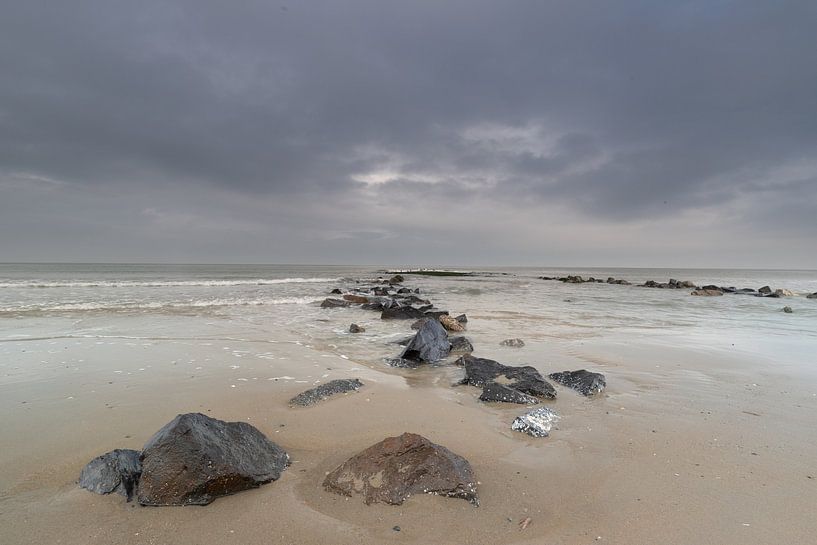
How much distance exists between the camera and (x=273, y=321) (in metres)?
12.1

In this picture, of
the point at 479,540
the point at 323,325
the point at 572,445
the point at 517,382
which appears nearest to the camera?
the point at 479,540

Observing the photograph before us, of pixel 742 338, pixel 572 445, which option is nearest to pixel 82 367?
pixel 572 445

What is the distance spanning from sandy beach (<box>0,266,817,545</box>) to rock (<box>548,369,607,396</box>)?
15 centimetres

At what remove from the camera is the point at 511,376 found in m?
5.81

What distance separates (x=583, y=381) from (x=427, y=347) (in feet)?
9.22

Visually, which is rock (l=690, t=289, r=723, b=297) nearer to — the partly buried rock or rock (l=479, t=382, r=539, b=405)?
rock (l=479, t=382, r=539, b=405)

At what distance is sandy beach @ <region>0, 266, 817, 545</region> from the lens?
2463 millimetres

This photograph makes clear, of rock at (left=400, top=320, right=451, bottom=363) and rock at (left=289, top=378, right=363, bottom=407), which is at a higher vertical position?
rock at (left=400, top=320, right=451, bottom=363)

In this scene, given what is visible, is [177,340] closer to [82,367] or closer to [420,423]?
[82,367]

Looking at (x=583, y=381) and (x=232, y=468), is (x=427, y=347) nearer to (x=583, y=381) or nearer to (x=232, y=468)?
(x=583, y=381)

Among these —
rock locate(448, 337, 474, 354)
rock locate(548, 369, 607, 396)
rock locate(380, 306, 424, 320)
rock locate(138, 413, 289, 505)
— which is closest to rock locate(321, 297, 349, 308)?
A: rock locate(380, 306, 424, 320)

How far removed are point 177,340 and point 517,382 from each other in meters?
7.19

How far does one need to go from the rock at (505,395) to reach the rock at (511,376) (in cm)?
17

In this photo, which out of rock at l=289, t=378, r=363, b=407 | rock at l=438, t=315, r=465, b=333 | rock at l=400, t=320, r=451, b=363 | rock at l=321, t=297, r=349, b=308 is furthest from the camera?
rock at l=321, t=297, r=349, b=308
